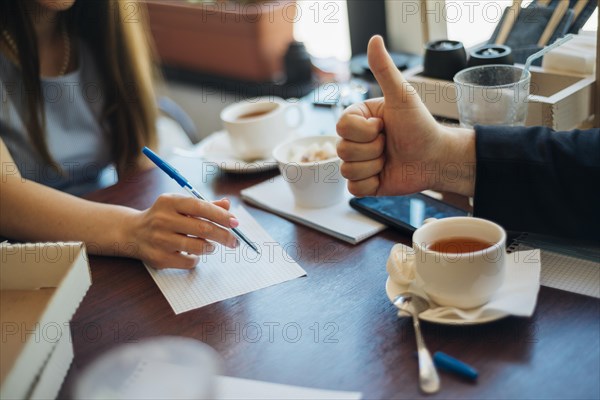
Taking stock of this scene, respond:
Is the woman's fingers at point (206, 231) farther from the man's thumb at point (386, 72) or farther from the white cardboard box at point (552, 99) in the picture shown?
the white cardboard box at point (552, 99)

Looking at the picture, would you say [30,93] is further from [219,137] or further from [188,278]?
[188,278]

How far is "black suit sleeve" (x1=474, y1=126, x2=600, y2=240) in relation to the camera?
2.90 feet

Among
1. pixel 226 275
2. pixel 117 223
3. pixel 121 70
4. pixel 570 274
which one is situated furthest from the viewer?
pixel 121 70

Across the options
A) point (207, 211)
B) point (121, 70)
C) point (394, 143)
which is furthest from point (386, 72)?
point (121, 70)

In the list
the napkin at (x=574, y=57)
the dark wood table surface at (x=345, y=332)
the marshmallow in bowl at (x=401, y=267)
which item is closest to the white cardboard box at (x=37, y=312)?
the dark wood table surface at (x=345, y=332)

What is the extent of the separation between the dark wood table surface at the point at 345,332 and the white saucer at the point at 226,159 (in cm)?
27

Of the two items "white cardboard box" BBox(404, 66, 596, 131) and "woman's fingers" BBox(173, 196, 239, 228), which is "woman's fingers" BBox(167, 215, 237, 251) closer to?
"woman's fingers" BBox(173, 196, 239, 228)

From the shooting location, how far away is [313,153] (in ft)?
3.76

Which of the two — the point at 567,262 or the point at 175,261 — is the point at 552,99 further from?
the point at 175,261

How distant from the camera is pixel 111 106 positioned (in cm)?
164

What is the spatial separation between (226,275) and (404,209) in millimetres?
284

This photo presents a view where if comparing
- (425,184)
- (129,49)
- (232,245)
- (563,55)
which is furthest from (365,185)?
(129,49)

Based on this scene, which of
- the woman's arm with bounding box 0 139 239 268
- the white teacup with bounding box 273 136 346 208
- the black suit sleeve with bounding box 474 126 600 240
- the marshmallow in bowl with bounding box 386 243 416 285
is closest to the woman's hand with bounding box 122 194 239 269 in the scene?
the woman's arm with bounding box 0 139 239 268

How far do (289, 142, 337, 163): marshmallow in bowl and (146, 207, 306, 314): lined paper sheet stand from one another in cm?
16
